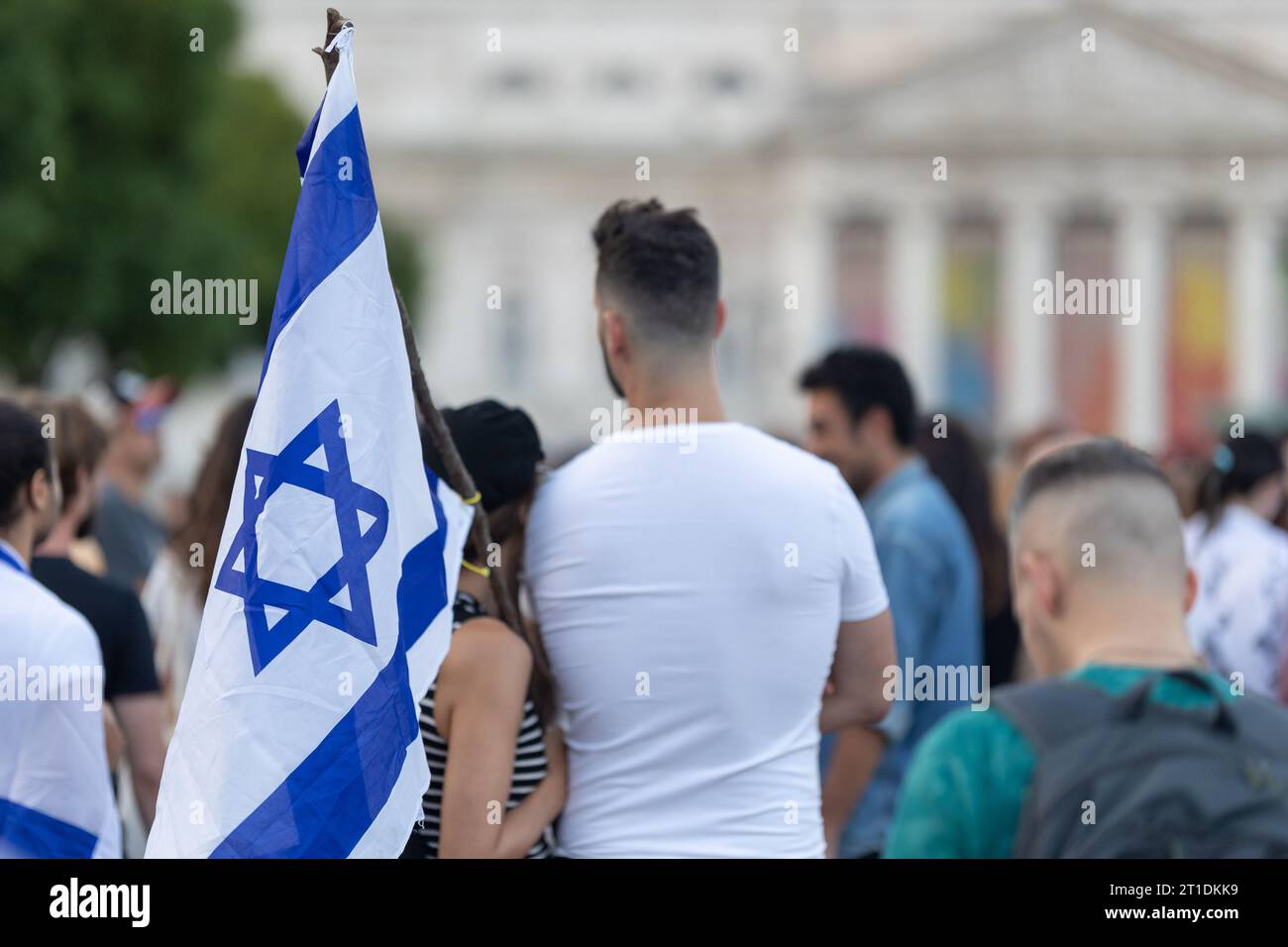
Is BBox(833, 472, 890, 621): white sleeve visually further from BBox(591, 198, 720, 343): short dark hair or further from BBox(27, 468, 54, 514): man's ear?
BBox(27, 468, 54, 514): man's ear

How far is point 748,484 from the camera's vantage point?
292 centimetres

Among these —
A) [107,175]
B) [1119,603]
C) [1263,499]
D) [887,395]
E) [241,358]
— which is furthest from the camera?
[241,358]

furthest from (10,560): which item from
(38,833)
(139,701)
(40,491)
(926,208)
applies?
(926,208)

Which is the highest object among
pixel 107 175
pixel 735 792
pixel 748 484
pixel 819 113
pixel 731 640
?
pixel 819 113

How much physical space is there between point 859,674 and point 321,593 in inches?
38.5

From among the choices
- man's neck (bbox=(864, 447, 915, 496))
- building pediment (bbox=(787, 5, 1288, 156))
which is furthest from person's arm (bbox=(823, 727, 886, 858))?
building pediment (bbox=(787, 5, 1288, 156))

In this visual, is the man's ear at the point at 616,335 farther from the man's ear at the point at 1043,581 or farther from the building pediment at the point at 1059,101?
the building pediment at the point at 1059,101

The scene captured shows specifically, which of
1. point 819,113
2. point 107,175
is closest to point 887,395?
point 107,175

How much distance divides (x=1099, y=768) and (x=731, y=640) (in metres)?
0.83

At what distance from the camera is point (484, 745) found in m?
2.83

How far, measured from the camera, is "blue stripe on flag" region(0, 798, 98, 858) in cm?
314

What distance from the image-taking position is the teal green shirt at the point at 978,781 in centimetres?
221
